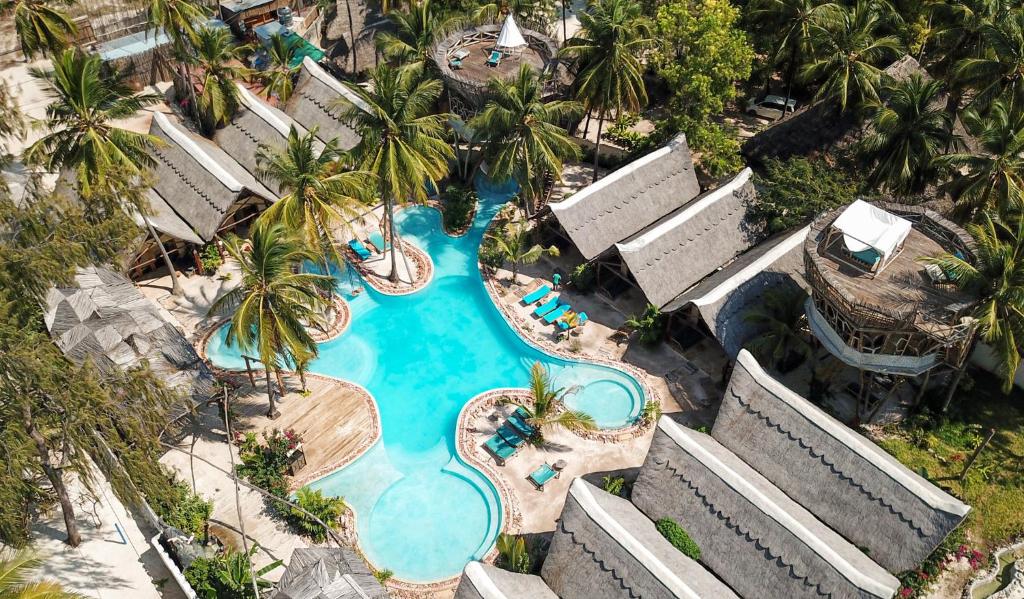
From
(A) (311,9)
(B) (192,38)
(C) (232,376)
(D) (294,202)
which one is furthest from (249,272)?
(A) (311,9)

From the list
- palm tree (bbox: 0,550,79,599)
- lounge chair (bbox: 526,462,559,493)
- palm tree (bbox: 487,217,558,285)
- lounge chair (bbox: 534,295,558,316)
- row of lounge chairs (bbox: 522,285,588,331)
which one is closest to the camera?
palm tree (bbox: 0,550,79,599)

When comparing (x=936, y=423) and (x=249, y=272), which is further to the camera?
(x=936, y=423)

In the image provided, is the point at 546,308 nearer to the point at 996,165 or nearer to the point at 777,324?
the point at 777,324

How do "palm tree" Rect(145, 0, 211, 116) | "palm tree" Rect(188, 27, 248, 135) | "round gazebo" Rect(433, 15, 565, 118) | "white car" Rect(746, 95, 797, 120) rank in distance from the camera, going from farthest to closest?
"white car" Rect(746, 95, 797, 120)
"palm tree" Rect(188, 27, 248, 135)
"palm tree" Rect(145, 0, 211, 116)
"round gazebo" Rect(433, 15, 565, 118)

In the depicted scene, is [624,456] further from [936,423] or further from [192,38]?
[192,38]

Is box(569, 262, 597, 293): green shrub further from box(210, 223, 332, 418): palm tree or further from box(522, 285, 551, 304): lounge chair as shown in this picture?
box(210, 223, 332, 418): palm tree

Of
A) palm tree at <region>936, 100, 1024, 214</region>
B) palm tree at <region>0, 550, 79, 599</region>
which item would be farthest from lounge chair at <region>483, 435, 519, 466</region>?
palm tree at <region>936, 100, 1024, 214</region>
